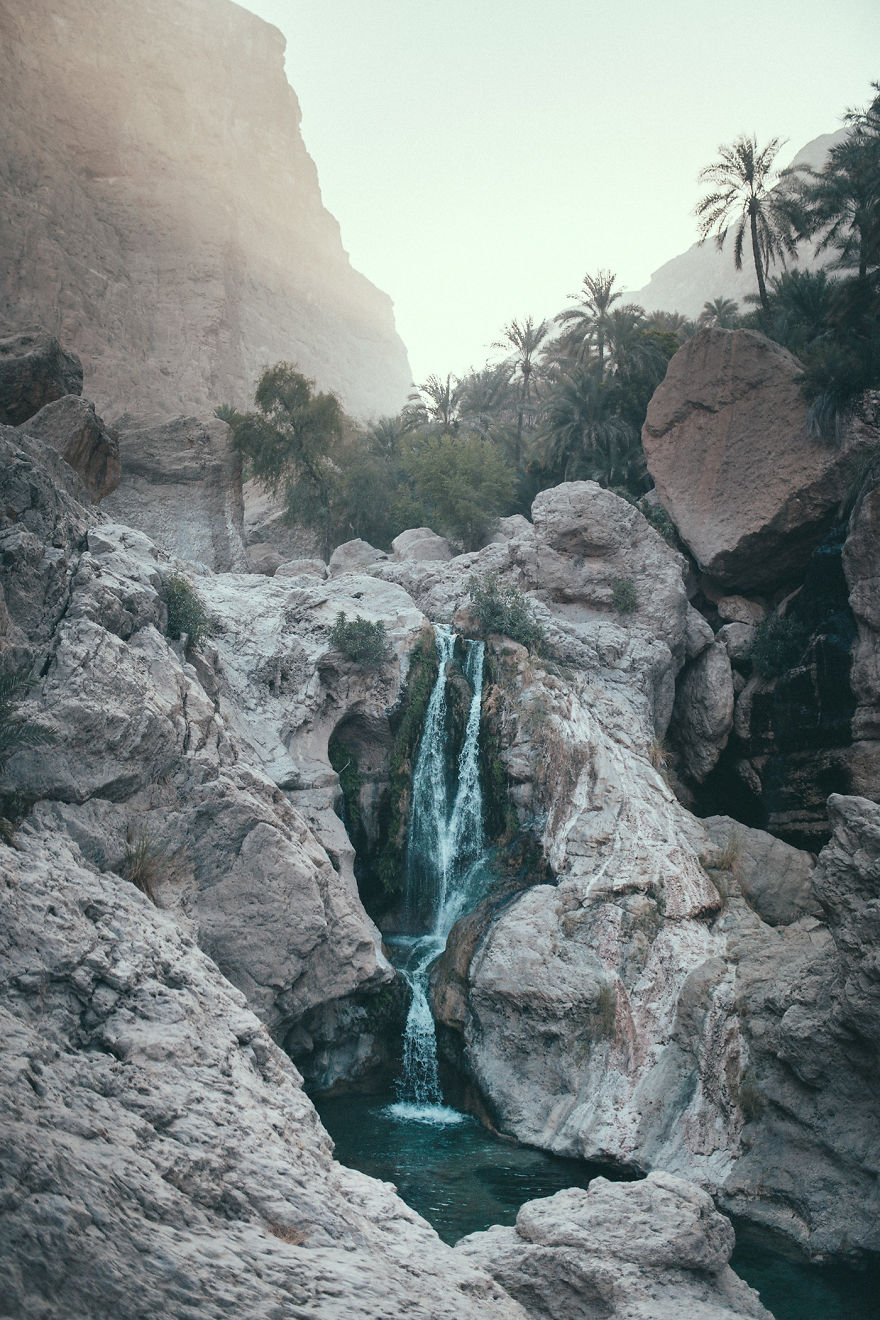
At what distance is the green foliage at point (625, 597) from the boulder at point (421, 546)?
8.85m

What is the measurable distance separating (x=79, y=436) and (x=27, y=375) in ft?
9.32

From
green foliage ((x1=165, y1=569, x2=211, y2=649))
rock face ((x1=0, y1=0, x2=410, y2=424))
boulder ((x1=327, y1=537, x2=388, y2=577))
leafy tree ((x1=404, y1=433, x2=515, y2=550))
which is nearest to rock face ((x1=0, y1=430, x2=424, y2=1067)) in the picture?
green foliage ((x1=165, y1=569, x2=211, y2=649))

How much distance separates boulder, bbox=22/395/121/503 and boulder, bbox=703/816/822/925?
15.0 metres

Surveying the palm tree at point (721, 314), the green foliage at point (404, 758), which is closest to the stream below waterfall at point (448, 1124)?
the green foliage at point (404, 758)

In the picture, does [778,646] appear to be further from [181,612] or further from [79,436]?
[79,436]

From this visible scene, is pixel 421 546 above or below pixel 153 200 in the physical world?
below

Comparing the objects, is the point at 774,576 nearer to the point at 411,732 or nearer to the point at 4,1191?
the point at 411,732

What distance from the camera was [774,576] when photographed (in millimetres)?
26078

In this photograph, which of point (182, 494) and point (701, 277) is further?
point (701, 277)

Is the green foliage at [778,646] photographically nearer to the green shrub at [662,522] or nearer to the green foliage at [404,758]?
the green shrub at [662,522]

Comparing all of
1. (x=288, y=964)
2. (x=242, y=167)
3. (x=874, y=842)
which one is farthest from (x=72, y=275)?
(x=874, y=842)

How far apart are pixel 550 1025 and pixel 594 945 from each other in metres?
1.41

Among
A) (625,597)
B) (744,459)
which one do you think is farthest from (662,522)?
(625,597)

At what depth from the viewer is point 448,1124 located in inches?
521
